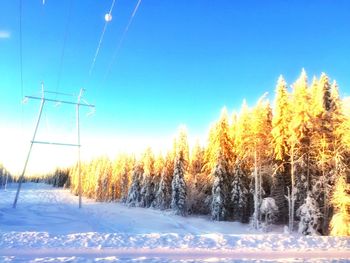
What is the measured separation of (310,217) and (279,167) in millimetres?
6770

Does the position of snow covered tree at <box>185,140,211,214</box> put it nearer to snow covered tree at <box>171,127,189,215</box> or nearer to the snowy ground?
snow covered tree at <box>171,127,189,215</box>

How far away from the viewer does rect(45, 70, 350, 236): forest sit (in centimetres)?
3695

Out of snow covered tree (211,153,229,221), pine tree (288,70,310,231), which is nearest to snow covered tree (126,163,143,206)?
snow covered tree (211,153,229,221)

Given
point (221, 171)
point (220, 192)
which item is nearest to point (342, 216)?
point (220, 192)

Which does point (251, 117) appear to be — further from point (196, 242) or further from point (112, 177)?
point (112, 177)

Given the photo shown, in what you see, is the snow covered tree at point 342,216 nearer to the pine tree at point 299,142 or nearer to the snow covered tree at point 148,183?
the pine tree at point 299,142

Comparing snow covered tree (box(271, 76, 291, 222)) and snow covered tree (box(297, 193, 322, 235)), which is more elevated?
snow covered tree (box(271, 76, 291, 222))

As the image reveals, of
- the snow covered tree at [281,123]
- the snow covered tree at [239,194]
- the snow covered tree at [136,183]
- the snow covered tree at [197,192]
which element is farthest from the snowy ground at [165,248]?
the snow covered tree at [136,183]

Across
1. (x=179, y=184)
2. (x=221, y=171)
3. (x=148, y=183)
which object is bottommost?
(x=179, y=184)

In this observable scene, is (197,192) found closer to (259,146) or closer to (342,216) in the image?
(259,146)

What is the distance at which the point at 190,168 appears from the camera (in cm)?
6706

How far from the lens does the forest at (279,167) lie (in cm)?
3695

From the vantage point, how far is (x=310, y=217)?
37500mm

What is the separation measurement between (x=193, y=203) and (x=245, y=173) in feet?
40.3
